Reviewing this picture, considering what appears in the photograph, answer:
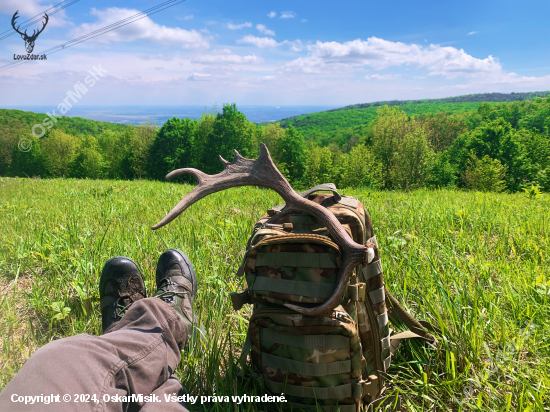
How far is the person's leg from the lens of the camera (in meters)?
1.22

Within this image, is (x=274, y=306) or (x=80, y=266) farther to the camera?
(x=80, y=266)

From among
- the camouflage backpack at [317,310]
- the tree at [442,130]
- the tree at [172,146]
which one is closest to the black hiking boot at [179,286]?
the camouflage backpack at [317,310]

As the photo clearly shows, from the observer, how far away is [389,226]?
13.1 ft

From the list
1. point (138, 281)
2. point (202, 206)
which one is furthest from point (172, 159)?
point (138, 281)

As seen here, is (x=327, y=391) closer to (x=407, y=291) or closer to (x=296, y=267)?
(x=296, y=267)

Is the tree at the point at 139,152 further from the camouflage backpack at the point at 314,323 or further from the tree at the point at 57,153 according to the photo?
the camouflage backpack at the point at 314,323

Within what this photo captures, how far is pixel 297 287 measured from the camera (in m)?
1.53

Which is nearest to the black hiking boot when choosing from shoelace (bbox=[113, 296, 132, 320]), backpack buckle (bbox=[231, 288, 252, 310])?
shoelace (bbox=[113, 296, 132, 320])

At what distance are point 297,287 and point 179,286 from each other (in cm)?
122

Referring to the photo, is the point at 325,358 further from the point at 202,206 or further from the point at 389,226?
the point at 202,206

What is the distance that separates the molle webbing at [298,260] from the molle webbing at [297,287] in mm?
83

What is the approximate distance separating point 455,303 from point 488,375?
0.58 meters


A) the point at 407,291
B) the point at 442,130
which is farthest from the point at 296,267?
the point at 442,130

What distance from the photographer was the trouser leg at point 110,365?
1.22m
